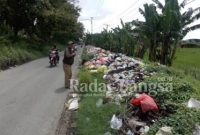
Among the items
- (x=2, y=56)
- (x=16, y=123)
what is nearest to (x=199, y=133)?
(x=16, y=123)

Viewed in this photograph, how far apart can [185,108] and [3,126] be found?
4561 millimetres

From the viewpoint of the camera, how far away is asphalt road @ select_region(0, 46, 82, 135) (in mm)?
10180

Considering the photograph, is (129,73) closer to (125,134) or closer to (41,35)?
(125,134)

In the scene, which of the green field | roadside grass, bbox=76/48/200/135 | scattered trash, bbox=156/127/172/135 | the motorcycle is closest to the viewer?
scattered trash, bbox=156/127/172/135

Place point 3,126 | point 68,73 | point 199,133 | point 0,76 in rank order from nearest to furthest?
point 199,133, point 3,126, point 68,73, point 0,76

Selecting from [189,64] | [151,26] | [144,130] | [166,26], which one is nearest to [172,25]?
[166,26]

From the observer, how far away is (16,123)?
34.6ft

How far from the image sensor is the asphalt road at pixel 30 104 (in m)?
10.2

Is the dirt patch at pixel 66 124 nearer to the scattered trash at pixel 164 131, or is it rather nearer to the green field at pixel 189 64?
the scattered trash at pixel 164 131

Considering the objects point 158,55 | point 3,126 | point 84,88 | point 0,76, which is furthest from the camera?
point 158,55

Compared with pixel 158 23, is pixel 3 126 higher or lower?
lower

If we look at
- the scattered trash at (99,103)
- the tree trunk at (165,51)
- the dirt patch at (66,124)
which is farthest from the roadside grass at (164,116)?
the tree trunk at (165,51)

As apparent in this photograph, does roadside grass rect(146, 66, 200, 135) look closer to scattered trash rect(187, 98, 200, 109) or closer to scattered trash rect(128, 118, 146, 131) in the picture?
scattered trash rect(187, 98, 200, 109)

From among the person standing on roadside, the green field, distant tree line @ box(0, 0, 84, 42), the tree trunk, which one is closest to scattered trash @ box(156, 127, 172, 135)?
the person standing on roadside
